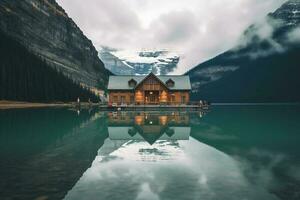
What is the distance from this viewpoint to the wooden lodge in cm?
8738

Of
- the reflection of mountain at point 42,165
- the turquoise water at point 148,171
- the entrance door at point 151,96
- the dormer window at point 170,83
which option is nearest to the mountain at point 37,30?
the entrance door at point 151,96

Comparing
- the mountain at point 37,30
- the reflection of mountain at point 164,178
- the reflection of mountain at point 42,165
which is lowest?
the reflection of mountain at point 164,178

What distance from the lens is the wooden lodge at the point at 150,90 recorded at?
8738 cm

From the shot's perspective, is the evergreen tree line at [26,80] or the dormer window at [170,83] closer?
the dormer window at [170,83]

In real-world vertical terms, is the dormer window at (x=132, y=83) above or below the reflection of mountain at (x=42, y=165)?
above

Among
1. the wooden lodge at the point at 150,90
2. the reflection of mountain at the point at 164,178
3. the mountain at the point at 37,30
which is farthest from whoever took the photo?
the mountain at the point at 37,30

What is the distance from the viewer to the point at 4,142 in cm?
1975

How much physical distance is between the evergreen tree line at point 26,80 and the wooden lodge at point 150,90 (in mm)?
34075

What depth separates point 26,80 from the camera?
364 ft

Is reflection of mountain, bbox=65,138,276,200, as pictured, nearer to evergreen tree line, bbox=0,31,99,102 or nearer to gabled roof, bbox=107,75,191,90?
gabled roof, bbox=107,75,191,90

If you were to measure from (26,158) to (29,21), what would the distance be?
176 m

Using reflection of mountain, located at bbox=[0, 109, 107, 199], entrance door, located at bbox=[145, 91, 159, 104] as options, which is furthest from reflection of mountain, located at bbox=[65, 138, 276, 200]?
entrance door, located at bbox=[145, 91, 159, 104]

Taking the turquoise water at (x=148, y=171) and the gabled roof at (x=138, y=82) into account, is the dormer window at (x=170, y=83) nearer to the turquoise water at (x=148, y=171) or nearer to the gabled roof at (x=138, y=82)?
the gabled roof at (x=138, y=82)

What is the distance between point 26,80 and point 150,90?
4996 cm
